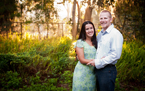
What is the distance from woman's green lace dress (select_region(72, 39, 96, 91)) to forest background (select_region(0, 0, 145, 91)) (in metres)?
1.99

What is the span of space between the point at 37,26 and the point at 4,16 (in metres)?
2.77

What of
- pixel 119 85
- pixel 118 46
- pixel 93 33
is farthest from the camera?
pixel 119 85

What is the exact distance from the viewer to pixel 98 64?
2.23 m

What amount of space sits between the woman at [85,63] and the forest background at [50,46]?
2.00m

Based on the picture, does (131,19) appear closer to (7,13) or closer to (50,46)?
(50,46)

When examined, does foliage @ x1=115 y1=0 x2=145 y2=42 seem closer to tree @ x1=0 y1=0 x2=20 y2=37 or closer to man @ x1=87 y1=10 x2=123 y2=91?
man @ x1=87 y1=10 x2=123 y2=91

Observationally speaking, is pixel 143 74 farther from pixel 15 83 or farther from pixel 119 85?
pixel 15 83

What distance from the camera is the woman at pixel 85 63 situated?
98.3 inches

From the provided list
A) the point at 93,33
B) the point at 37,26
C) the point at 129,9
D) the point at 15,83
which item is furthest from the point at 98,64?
the point at 37,26

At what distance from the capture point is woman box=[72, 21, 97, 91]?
8.20ft

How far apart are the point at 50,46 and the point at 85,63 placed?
5384 millimetres

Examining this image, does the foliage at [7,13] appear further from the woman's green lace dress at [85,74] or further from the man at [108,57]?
the man at [108,57]

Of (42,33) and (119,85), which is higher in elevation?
(42,33)

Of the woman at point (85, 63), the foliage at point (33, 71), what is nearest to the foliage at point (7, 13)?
the foliage at point (33, 71)
